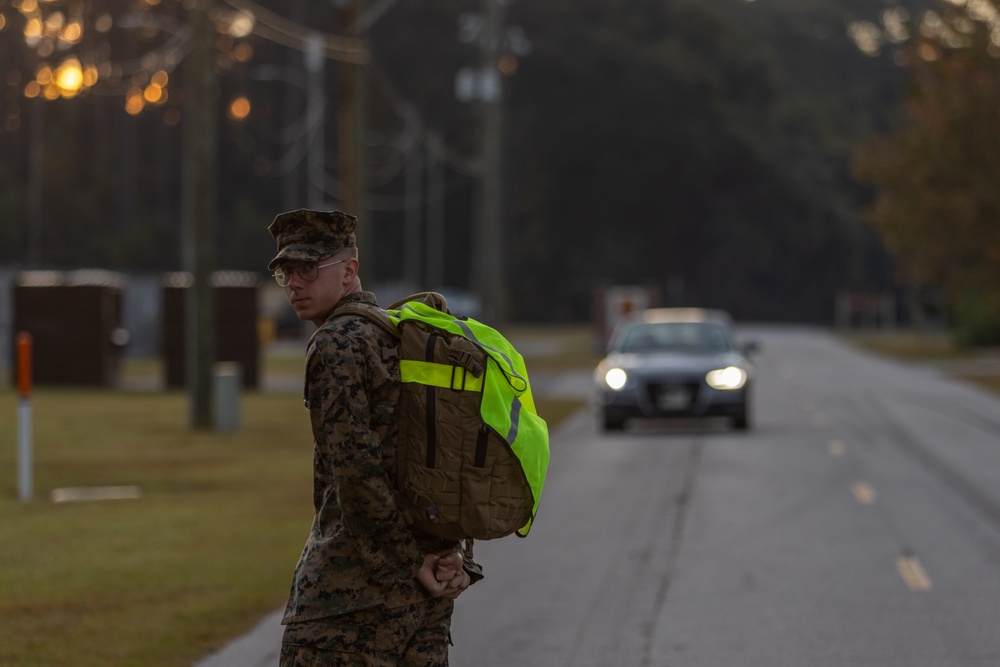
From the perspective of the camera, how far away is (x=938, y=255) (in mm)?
50750

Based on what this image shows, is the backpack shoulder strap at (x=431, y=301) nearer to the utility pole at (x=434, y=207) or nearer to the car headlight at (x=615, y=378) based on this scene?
the car headlight at (x=615, y=378)

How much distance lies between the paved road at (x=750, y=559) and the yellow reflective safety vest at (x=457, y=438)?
4035 millimetres

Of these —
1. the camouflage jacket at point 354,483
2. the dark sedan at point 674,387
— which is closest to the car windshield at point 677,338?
the dark sedan at point 674,387

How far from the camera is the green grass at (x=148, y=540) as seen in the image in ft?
30.1

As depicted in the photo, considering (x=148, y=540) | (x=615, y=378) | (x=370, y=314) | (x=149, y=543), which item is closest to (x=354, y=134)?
(x=615, y=378)

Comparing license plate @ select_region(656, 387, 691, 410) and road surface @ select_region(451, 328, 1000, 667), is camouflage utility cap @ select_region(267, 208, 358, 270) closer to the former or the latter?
road surface @ select_region(451, 328, 1000, 667)

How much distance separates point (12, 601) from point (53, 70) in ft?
266

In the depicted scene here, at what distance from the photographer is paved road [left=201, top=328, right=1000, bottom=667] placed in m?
9.10

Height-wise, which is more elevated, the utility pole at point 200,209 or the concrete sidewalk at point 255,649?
the utility pole at point 200,209

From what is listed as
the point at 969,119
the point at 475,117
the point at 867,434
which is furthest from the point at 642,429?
the point at 475,117

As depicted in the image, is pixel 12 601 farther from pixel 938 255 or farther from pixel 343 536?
pixel 938 255

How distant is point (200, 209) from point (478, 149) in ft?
207

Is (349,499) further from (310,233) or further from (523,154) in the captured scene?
(523,154)

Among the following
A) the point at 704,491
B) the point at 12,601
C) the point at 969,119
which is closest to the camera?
the point at 12,601
